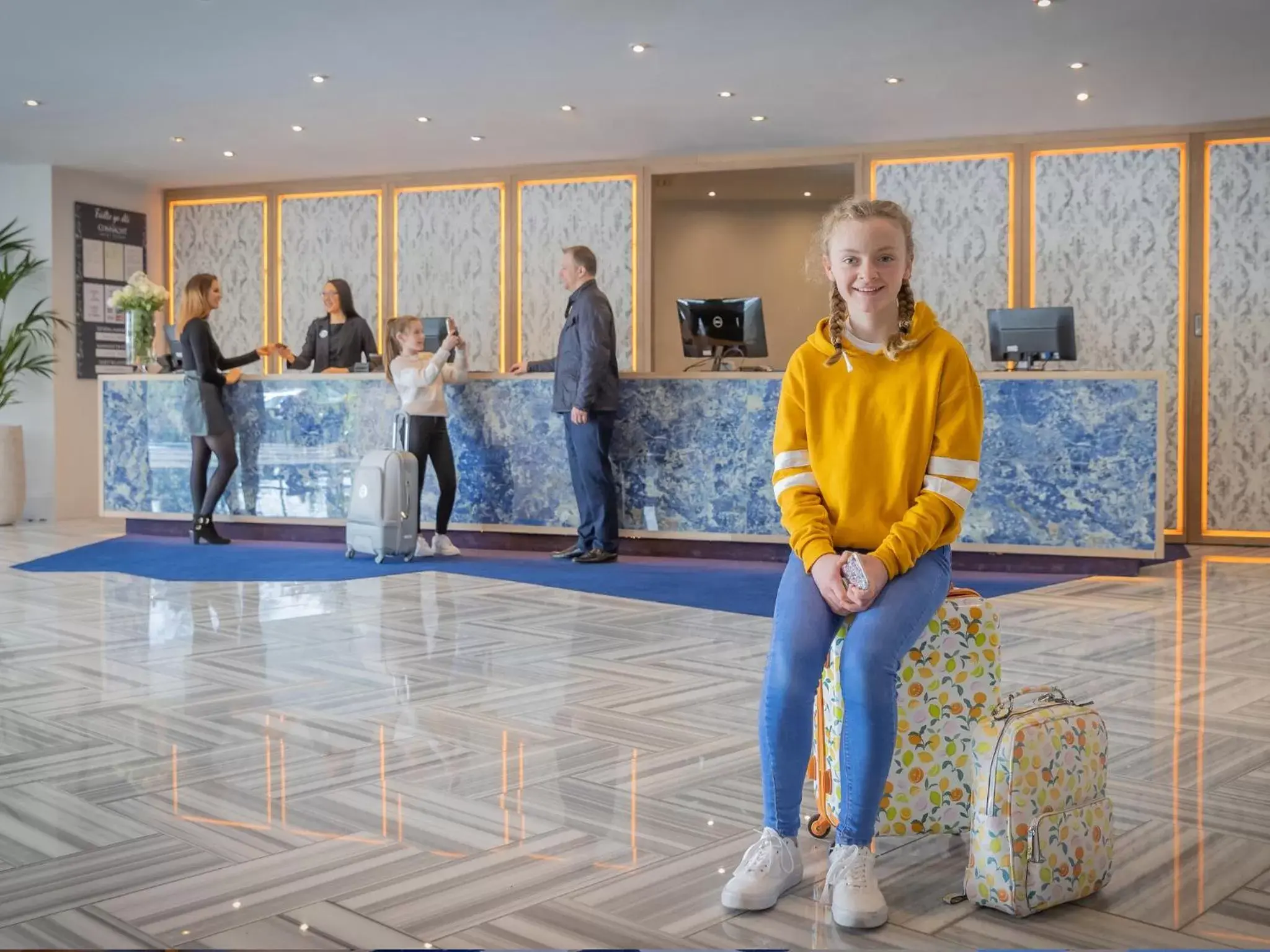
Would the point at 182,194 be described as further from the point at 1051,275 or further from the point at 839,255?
the point at 839,255

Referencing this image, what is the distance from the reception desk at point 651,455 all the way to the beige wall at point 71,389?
6.23 ft

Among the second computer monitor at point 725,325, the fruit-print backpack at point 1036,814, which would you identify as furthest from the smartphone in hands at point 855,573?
the second computer monitor at point 725,325

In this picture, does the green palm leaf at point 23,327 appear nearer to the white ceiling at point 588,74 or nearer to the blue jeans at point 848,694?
the white ceiling at point 588,74

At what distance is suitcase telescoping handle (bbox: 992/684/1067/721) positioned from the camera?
2.25 meters

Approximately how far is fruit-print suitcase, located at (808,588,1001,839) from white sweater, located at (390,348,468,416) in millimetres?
5166

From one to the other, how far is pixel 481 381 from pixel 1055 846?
5969mm

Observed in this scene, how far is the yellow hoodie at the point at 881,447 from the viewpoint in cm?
230

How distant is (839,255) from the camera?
242 cm

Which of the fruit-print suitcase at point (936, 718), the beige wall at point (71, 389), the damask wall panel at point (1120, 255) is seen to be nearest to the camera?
the fruit-print suitcase at point (936, 718)

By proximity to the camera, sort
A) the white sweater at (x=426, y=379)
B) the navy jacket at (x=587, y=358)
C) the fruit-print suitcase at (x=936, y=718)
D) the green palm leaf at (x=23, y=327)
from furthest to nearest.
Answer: the green palm leaf at (x=23, y=327) → the white sweater at (x=426, y=379) → the navy jacket at (x=587, y=358) → the fruit-print suitcase at (x=936, y=718)

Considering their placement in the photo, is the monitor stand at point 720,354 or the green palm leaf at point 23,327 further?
the green palm leaf at point 23,327

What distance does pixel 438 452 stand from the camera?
7539mm

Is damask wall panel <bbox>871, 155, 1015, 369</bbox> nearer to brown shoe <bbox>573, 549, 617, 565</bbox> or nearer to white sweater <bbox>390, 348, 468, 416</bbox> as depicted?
brown shoe <bbox>573, 549, 617, 565</bbox>

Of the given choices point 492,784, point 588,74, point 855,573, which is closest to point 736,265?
point 588,74
